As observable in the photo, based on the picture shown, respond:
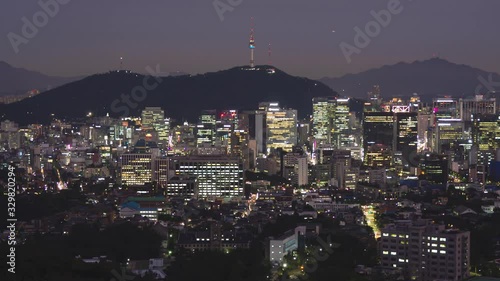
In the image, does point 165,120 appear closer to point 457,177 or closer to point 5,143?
point 5,143

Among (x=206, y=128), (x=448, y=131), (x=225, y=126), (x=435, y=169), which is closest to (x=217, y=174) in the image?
(x=435, y=169)

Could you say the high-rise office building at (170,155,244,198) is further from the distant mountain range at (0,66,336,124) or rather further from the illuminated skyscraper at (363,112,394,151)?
the distant mountain range at (0,66,336,124)

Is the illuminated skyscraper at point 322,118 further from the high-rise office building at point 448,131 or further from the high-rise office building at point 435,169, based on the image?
the high-rise office building at point 435,169

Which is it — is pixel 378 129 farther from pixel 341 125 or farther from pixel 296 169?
pixel 296 169

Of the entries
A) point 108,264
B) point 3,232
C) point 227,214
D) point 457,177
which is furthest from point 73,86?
point 108,264

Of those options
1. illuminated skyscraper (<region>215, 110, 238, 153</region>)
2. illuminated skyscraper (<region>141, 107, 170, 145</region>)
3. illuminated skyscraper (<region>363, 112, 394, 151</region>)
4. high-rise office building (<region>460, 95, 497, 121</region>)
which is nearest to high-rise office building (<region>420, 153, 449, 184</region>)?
illuminated skyscraper (<region>363, 112, 394, 151</region>)

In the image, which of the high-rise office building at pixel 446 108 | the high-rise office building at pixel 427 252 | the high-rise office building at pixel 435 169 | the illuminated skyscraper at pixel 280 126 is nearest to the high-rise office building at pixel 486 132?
the high-rise office building at pixel 435 169
